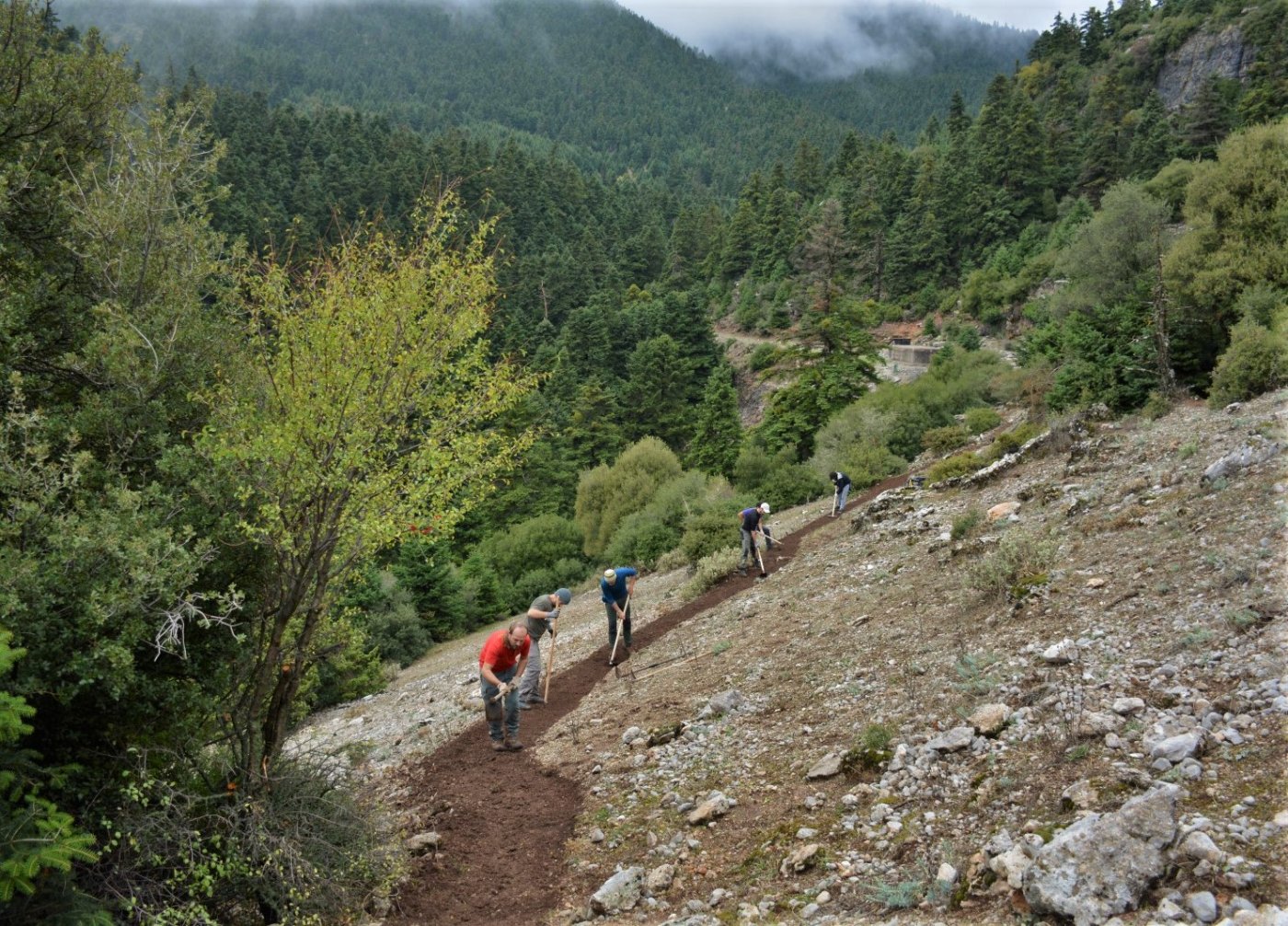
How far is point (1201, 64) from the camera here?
73312 mm

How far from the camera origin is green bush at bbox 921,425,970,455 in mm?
31219

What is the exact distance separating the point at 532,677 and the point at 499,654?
1796 millimetres

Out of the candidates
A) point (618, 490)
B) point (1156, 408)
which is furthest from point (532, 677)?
point (618, 490)

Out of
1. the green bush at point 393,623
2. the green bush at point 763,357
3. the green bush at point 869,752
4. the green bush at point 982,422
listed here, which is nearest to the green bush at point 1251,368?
the green bush at point 982,422

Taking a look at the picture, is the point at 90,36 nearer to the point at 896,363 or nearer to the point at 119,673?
the point at 119,673

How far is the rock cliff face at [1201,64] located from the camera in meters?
69.8

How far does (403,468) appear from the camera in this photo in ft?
28.9

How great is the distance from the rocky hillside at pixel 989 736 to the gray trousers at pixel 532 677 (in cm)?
75

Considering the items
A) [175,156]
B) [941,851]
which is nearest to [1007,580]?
[941,851]

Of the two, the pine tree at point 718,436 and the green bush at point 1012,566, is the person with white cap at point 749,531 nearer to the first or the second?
the green bush at point 1012,566

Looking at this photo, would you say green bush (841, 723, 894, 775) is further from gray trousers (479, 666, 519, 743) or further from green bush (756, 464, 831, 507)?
green bush (756, 464, 831, 507)

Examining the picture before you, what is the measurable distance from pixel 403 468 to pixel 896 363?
180ft

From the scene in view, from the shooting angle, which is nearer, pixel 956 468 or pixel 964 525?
pixel 964 525

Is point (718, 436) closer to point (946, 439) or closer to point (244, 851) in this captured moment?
point (946, 439)
